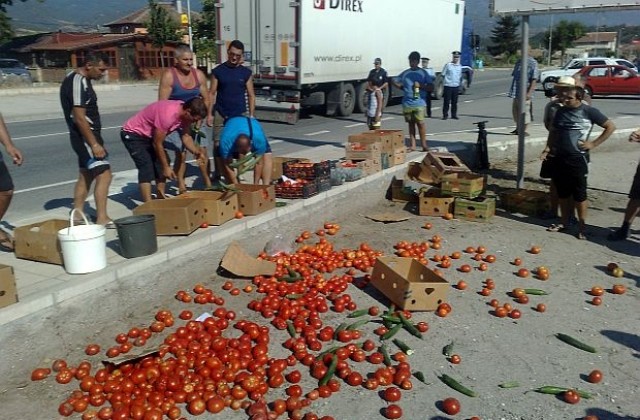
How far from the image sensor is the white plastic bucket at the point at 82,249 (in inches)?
183

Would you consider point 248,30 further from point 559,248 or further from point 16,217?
point 559,248

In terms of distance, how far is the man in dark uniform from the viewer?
5.59 metres

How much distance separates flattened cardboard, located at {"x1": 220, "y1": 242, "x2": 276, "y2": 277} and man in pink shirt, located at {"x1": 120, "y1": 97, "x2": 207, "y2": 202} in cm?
116

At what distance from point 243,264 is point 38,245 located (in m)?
1.91

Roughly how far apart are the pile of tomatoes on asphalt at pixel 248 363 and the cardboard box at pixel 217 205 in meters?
0.81

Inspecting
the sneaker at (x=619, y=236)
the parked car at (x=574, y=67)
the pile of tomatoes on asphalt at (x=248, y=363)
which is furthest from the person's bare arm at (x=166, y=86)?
the parked car at (x=574, y=67)

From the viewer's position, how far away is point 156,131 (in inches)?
240

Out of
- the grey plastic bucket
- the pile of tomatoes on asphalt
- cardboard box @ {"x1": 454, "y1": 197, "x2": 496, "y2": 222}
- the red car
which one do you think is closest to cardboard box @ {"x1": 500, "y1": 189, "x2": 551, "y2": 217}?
cardboard box @ {"x1": 454, "y1": 197, "x2": 496, "y2": 222}

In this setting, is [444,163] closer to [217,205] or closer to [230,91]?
[230,91]

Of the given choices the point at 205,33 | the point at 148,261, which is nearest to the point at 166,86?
the point at 148,261

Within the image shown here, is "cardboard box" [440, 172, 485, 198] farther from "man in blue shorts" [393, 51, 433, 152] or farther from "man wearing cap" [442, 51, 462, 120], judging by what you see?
"man wearing cap" [442, 51, 462, 120]

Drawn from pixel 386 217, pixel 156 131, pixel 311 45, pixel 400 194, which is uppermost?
pixel 311 45

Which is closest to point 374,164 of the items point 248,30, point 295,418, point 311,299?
point 311,299

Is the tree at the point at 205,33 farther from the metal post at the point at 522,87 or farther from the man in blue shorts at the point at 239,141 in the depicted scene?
the man in blue shorts at the point at 239,141
